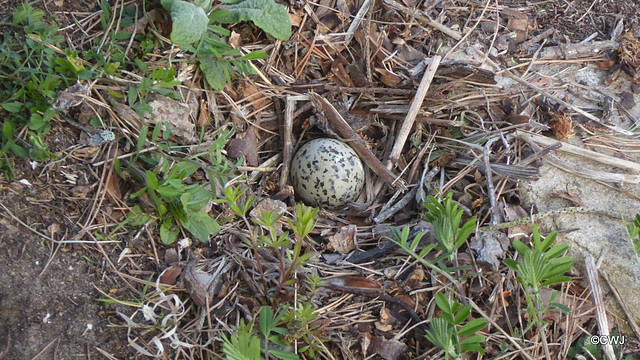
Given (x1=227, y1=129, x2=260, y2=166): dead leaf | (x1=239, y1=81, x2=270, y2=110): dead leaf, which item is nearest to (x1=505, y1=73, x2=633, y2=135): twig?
(x1=239, y1=81, x2=270, y2=110): dead leaf

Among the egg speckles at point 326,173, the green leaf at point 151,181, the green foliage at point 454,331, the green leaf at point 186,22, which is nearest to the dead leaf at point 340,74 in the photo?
the egg speckles at point 326,173

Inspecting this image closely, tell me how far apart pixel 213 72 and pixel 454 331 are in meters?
1.80

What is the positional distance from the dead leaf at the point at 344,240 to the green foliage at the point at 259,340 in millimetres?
634

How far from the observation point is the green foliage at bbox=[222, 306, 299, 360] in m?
1.72

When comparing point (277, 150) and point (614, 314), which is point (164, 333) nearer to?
point (277, 150)

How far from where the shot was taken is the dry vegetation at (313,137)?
2125 millimetres

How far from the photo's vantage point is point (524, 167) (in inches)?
104

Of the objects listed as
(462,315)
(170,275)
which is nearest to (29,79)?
(170,275)

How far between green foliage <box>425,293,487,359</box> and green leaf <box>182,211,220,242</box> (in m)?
1.10

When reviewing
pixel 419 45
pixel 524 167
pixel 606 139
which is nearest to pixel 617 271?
pixel 524 167

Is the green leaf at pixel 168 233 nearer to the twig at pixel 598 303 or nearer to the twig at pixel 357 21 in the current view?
the twig at pixel 357 21

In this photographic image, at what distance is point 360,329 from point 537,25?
2.63 m

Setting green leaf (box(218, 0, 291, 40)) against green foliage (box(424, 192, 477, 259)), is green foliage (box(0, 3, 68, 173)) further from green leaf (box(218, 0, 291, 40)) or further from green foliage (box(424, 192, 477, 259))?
green foliage (box(424, 192, 477, 259))

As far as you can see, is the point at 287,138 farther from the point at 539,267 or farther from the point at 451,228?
the point at 539,267
